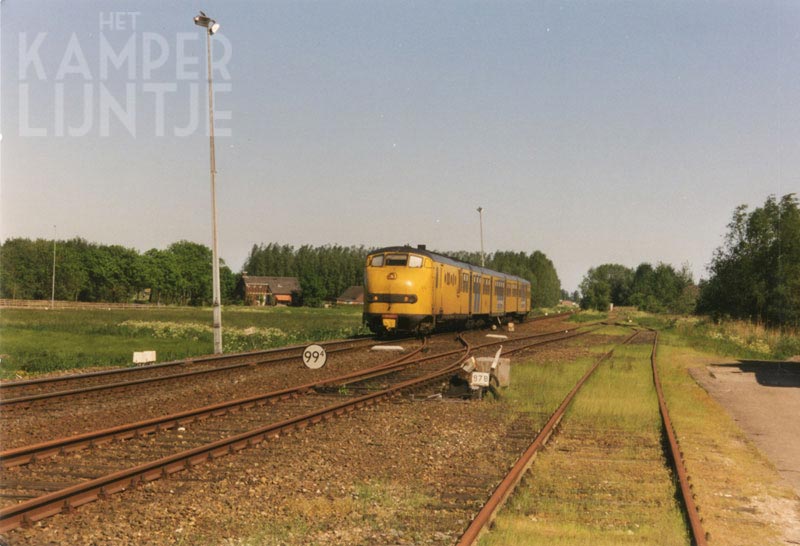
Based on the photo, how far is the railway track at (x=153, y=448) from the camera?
6492 millimetres

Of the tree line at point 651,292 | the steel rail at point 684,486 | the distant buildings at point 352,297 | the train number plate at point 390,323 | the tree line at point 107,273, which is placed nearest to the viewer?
the steel rail at point 684,486

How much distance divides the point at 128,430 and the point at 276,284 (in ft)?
479

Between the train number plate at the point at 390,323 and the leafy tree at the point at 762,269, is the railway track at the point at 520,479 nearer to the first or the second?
the train number plate at the point at 390,323

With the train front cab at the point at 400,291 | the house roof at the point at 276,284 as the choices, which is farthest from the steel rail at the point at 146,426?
the house roof at the point at 276,284

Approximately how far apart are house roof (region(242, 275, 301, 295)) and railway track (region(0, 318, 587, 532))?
13939cm

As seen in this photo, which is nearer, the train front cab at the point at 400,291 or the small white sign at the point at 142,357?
the small white sign at the point at 142,357

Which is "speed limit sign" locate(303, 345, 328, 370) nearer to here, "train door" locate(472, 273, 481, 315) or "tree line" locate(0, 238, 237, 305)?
"train door" locate(472, 273, 481, 315)

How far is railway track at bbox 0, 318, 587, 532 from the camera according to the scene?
21.3 ft

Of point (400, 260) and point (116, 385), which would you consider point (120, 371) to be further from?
point (400, 260)

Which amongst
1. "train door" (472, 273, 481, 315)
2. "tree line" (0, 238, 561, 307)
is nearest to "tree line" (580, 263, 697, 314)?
"tree line" (0, 238, 561, 307)

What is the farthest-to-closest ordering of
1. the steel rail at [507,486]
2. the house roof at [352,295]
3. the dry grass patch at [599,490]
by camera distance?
the house roof at [352,295], the dry grass patch at [599,490], the steel rail at [507,486]

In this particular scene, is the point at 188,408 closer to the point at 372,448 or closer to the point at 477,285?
the point at 372,448

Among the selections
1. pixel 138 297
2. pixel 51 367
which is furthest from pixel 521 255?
pixel 51 367

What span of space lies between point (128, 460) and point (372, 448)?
292 centimetres
